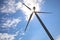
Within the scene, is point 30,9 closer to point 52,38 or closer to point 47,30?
point 47,30

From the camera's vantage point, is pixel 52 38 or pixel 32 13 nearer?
pixel 52 38

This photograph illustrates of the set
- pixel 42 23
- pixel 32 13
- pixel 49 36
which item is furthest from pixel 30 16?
pixel 49 36

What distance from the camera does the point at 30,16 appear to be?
65312mm

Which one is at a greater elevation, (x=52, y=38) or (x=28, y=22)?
(x=28, y=22)

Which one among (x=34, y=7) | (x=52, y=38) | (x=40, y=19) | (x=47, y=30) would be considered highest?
(x=34, y=7)

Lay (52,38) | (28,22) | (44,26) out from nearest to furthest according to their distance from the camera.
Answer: (52,38), (44,26), (28,22)

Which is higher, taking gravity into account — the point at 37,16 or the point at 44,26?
the point at 37,16

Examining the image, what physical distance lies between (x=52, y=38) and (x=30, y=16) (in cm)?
1375

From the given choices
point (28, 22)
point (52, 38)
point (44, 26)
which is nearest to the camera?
point (52, 38)

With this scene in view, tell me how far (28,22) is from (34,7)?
611 centimetres

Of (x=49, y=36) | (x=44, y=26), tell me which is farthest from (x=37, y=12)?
(x=49, y=36)

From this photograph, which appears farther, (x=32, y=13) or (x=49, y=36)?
(x=32, y=13)

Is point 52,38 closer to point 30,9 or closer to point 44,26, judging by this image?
point 44,26

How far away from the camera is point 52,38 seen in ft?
185
